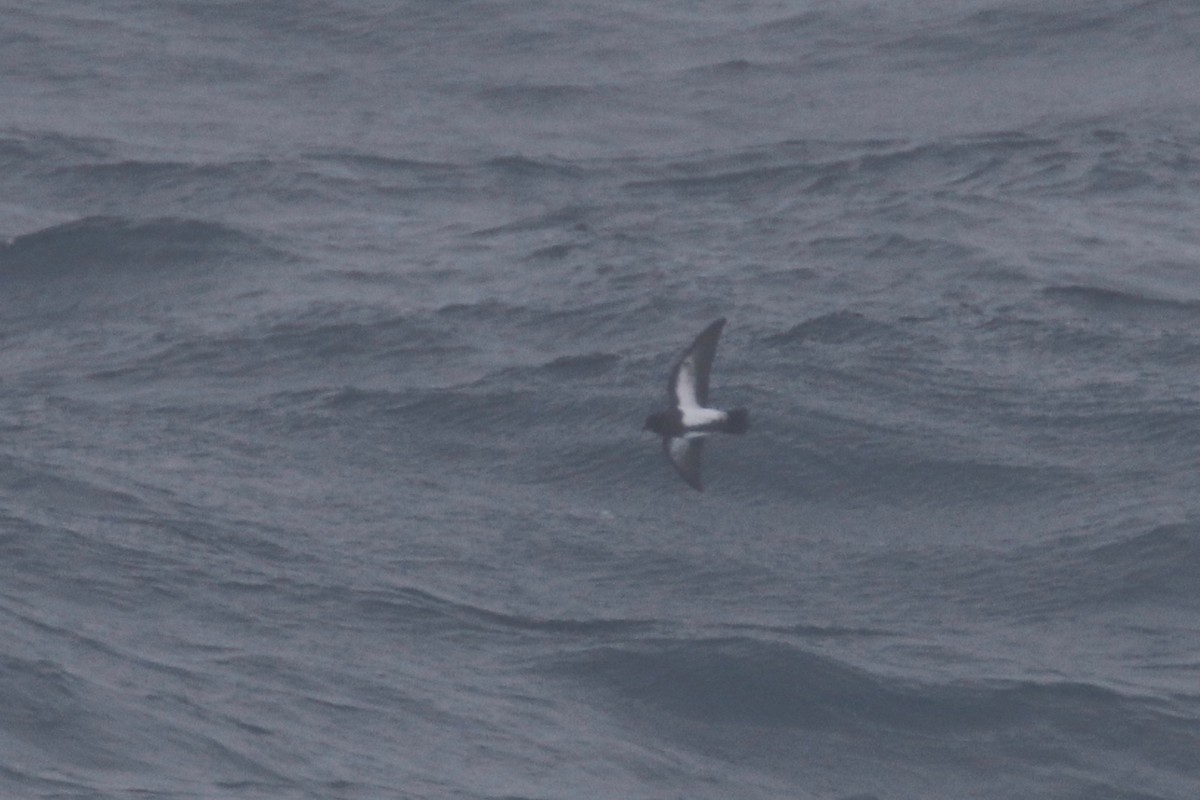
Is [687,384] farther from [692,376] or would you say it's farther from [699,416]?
[699,416]

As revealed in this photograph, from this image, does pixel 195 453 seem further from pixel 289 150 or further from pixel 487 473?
pixel 289 150

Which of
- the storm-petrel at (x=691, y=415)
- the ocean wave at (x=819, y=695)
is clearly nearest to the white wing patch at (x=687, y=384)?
the storm-petrel at (x=691, y=415)

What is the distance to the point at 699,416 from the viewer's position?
14461 millimetres

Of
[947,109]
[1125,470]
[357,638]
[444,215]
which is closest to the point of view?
[357,638]

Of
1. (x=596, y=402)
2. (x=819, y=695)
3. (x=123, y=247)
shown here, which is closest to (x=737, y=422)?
(x=819, y=695)

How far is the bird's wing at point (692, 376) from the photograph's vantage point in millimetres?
14672

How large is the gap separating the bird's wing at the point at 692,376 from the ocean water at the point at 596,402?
4.94ft

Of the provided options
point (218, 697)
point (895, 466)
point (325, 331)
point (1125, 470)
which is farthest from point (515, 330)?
point (218, 697)

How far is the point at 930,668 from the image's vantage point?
48.9ft

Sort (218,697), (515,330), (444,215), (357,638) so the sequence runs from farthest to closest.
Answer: (444,215) < (515,330) < (357,638) < (218,697)

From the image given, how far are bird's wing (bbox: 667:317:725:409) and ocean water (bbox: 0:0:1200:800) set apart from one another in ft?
4.94

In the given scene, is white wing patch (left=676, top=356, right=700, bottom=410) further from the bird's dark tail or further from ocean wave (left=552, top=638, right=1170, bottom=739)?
ocean wave (left=552, top=638, right=1170, bottom=739)

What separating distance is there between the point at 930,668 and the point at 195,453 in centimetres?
596

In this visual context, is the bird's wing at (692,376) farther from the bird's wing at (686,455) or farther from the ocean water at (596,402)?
the ocean water at (596,402)
